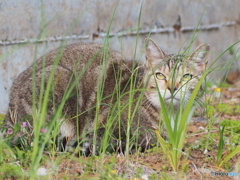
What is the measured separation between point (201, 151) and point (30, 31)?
88.1 inches

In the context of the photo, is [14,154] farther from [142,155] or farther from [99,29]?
[99,29]

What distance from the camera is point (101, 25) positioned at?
5.42 metres

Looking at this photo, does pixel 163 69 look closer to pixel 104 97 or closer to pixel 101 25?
pixel 104 97

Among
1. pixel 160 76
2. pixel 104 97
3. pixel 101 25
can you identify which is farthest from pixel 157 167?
pixel 101 25

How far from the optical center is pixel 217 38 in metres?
7.36

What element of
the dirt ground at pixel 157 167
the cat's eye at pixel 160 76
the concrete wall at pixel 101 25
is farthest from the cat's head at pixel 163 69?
the dirt ground at pixel 157 167

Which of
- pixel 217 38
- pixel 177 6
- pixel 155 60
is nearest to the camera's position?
pixel 155 60

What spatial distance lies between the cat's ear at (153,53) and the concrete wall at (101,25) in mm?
349

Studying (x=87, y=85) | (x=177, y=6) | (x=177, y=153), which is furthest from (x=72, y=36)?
(x=177, y=153)

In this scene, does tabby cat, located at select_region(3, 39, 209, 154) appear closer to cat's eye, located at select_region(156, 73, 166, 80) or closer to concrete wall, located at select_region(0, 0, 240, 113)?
cat's eye, located at select_region(156, 73, 166, 80)

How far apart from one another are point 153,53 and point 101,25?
1747 millimetres

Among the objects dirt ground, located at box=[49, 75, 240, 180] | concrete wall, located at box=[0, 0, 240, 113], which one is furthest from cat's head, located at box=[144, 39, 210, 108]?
dirt ground, located at box=[49, 75, 240, 180]

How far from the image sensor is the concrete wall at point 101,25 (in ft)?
14.8

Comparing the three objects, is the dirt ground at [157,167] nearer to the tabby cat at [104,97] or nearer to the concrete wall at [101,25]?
the tabby cat at [104,97]
